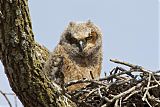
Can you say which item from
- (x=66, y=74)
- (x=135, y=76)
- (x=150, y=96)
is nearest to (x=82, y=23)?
(x=66, y=74)

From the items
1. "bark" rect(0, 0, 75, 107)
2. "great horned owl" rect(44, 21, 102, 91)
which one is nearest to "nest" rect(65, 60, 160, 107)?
"bark" rect(0, 0, 75, 107)

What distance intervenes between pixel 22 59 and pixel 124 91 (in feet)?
2.42

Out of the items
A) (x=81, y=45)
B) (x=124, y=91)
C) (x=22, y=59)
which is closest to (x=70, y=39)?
(x=81, y=45)

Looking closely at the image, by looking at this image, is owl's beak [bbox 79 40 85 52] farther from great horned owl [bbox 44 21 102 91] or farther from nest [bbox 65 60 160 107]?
nest [bbox 65 60 160 107]

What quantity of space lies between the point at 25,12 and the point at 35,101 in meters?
0.51

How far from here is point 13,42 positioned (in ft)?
6.56

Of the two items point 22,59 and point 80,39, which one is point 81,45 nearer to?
point 80,39

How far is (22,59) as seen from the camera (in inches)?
79.7

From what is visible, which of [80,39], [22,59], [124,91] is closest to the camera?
[22,59]

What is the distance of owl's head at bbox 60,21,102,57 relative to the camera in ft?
11.7

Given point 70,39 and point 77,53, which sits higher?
point 70,39

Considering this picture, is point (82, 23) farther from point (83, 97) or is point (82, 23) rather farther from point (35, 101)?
point (35, 101)

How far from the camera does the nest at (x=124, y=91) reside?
224 cm

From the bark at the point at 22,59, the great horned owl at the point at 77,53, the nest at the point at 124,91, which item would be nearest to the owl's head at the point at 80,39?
the great horned owl at the point at 77,53
